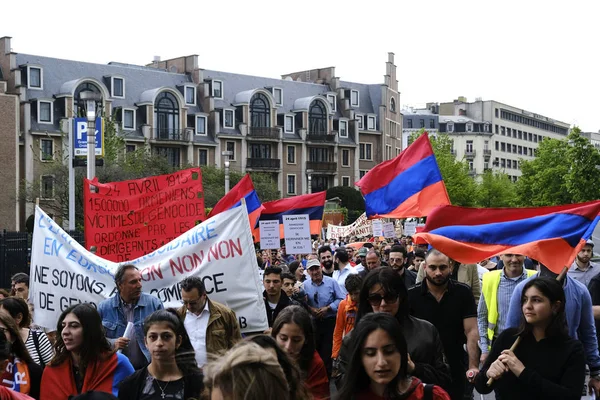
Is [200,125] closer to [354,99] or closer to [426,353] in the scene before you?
[354,99]

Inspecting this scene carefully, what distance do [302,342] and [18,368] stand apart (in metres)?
1.84

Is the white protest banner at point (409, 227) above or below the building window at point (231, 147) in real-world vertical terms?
below

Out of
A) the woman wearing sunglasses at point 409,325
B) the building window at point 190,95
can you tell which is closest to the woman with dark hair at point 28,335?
the woman wearing sunglasses at point 409,325

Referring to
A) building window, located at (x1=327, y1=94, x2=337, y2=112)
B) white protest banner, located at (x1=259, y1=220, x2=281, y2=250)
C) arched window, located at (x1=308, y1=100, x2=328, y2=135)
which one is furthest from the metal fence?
building window, located at (x1=327, y1=94, x2=337, y2=112)

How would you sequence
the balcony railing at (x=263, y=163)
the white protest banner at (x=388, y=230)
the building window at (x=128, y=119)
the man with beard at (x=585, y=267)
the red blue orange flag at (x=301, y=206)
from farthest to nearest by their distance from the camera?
the balcony railing at (x=263, y=163), the building window at (x=128, y=119), the white protest banner at (x=388, y=230), the red blue orange flag at (x=301, y=206), the man with beard at (x=585, y=267)

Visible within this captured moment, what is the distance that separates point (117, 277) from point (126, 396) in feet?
6.66

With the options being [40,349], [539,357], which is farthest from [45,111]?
[539,357]

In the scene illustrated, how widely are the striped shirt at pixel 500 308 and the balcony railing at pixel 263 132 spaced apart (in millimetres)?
66643

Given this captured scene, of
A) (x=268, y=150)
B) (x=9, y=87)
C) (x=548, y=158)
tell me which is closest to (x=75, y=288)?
(x=9, y=87)

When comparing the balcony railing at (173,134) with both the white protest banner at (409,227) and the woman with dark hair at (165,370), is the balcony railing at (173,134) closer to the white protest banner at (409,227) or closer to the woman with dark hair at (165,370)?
the white protest banner at (409,227)

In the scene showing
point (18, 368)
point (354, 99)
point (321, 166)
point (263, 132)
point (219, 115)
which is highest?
point (354, 99)

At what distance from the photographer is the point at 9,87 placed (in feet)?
197

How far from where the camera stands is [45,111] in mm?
61188

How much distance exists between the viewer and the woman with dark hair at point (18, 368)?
5.57 m
